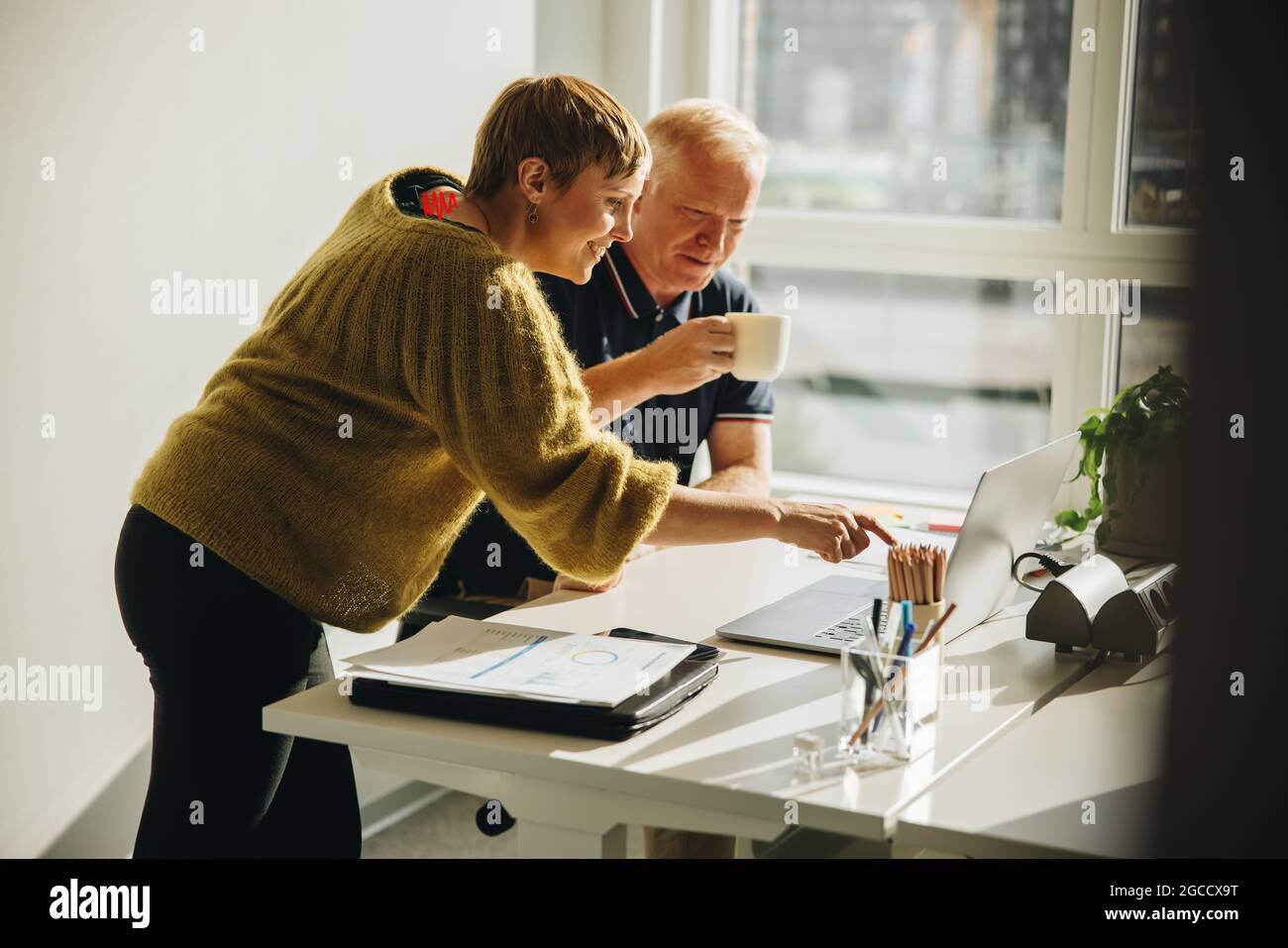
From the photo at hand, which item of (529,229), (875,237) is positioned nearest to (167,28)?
(529,229)

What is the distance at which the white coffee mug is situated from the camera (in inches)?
70.2

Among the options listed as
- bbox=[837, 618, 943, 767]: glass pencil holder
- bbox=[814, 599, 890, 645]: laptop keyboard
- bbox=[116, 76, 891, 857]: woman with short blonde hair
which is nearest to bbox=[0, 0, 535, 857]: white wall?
bbox=[116, 76, 891, 857]: woman with short blonde hair

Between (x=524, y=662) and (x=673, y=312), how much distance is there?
3.47 ft

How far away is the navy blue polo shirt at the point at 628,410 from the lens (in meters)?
2.10

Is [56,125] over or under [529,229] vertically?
over

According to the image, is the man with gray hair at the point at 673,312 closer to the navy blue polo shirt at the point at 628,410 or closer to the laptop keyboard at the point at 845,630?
the navy blue polo shirt at the point at 628,410

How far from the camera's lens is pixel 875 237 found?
2957 millimetres

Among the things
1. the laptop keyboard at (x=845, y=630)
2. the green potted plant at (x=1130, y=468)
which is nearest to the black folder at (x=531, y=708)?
the laptop keyboard at (x=845, y=630)

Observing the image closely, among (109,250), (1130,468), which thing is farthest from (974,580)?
(109,250)

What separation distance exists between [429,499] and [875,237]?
1.72 meters

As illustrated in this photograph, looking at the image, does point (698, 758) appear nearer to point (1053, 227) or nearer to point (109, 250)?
point (109, 250)

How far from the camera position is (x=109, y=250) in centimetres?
193

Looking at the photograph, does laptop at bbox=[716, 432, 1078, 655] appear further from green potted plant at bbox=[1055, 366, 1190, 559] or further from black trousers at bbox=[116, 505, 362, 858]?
black trousers at bbox=[116, 505, 362, 858]
